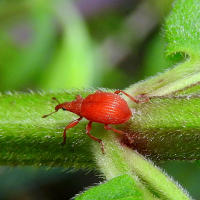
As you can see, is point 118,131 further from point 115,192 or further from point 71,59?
point 71,59

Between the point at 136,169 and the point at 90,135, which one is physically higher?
the point at 90,135

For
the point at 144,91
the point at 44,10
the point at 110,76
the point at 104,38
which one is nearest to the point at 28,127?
the point at 144,91

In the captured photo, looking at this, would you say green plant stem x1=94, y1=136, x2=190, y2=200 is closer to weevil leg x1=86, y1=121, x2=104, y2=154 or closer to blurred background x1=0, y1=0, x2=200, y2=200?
weevil leg x1=86, y1=121, x2=104, y2=154

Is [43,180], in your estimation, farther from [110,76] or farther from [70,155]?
[70,155]

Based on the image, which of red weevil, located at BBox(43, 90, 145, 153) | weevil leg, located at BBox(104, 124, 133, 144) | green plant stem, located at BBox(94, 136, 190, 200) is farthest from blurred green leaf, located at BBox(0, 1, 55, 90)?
green plant stem, located at BBox(94, 136, 190, 200)

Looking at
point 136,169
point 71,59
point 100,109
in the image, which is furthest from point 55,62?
point 136,169

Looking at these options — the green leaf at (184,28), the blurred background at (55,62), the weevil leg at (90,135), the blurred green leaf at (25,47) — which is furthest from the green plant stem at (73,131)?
the blurred green leaf at (25,47)
